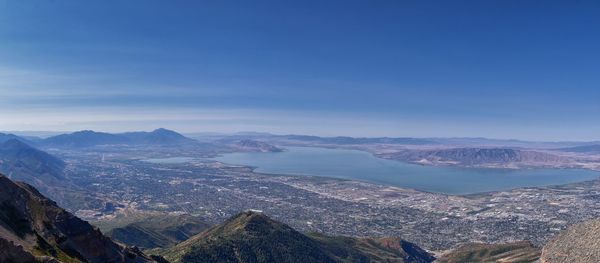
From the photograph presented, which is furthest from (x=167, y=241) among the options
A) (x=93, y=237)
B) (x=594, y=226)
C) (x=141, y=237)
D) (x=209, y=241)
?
(x=594, y=226)

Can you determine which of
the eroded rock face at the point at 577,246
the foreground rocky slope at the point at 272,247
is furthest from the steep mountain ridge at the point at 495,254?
the eroded rock face at the point at 577,246

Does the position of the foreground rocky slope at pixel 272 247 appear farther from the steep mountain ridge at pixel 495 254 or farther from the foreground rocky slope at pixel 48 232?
the foreground rocky slope at pixel 48 232

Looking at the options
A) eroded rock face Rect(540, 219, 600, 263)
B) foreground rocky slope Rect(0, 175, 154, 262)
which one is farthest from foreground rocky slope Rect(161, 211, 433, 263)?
eroded rock face Rect(540, 219, 600, 263)

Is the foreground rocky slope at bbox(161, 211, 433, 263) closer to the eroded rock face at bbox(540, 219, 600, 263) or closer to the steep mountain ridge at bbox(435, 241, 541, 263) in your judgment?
the steep mountain ridge at bbox(435, 241, 541, 263)

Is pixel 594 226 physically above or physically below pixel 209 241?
above

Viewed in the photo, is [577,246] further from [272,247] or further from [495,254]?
[272,247]

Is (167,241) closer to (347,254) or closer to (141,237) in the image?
(141,237)
